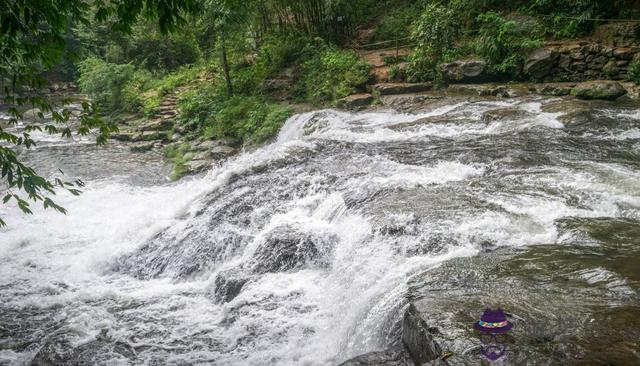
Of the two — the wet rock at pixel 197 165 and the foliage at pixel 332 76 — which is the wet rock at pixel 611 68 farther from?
the wet rock at pixel 197 165

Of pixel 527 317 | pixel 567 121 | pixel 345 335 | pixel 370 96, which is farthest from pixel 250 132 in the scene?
pixel 527 317

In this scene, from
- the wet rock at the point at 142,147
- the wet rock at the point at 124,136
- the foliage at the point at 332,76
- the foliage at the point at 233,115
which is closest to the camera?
the foliage at the point at 233,115

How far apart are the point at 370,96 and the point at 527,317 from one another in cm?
990

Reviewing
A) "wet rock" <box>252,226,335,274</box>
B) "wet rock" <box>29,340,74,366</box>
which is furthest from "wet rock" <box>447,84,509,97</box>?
"wet rock" <box>29,340,74,366</box>

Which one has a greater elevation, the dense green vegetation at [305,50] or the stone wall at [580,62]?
the dense green vegetation at [305,50]

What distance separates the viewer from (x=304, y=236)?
591 centimetres

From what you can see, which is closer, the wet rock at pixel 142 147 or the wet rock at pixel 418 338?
the wet rock at pixel 418 338

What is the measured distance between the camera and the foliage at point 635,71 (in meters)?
9.71

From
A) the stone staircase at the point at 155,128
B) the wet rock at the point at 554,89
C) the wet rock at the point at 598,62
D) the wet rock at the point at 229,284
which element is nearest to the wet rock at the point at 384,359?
the wet rock at the point at 229,284

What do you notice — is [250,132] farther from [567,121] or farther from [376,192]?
[567,121]

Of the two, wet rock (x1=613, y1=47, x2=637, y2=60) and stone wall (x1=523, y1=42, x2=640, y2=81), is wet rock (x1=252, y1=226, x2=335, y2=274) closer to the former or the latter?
stone wall (x1=523, y1=42, x2=640, y2=81)

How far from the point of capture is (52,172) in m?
12.3

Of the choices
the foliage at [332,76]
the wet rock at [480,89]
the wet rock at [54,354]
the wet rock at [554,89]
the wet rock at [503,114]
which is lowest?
the wet rock at [54,354]

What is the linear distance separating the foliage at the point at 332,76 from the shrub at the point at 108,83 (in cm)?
811
